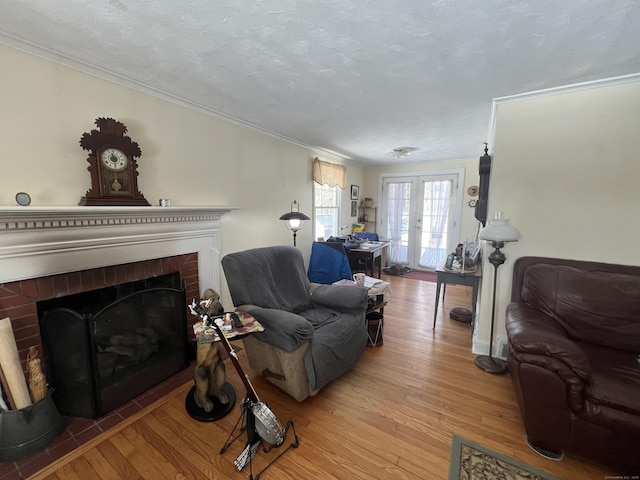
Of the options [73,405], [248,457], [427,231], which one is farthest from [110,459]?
[427,231]

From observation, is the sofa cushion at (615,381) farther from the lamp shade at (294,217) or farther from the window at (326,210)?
the window at (326,210)

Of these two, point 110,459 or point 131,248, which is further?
point 131,248

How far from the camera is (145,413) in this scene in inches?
70.1

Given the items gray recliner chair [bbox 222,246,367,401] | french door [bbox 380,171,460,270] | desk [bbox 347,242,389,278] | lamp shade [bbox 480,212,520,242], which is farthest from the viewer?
french door [bbox 380,171,460,270]

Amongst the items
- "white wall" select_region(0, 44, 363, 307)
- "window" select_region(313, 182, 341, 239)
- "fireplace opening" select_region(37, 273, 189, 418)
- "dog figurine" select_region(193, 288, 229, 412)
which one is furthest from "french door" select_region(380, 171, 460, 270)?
"fireplace opening" select_region(37, 273, 189, 418)

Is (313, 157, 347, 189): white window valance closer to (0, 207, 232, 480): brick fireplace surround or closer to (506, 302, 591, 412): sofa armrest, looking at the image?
(0, 207, 232, 480): brick fireplace surround

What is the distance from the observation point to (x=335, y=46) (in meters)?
1.47

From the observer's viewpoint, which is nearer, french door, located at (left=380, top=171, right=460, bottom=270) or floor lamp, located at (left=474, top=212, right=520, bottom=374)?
floor lamp, located at (left=474, top=212, right=520, bottom=374)

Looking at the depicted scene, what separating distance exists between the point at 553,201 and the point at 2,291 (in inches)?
142

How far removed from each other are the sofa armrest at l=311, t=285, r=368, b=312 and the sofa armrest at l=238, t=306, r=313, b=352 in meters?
0.56

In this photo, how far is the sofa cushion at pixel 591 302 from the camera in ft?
5.66

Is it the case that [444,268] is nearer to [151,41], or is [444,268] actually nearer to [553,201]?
[553,201]

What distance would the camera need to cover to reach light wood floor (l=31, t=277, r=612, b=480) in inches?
55.4

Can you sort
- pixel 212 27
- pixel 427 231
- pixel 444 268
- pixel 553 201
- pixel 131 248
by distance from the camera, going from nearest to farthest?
1. pixel 212 27
2. pixel 131 248
3. pixel 553 201
4. pixel 444 268
5. pixel 427 231
